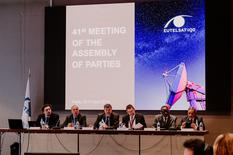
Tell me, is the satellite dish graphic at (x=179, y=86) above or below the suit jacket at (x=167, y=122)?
above

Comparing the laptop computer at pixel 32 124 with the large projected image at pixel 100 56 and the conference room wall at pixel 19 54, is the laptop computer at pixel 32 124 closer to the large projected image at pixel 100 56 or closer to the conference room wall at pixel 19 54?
the large projected image at pixel 100 56

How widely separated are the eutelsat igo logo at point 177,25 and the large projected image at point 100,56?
30.2 inches

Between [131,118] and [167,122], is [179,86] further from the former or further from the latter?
[131,118]

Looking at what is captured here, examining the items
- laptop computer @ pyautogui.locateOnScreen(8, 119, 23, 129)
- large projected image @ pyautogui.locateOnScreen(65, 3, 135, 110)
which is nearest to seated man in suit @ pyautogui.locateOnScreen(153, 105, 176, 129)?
large projected image @ pyautogui.locateOnScreen(65, 3, 135, 110)

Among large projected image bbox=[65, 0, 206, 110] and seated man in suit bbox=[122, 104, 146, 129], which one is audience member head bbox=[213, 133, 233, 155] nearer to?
seated man in suit bbox=[122, 104, 146, 129]

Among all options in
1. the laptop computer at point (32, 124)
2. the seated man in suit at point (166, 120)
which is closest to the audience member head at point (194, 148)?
the seated man in suit at point (166, 120)

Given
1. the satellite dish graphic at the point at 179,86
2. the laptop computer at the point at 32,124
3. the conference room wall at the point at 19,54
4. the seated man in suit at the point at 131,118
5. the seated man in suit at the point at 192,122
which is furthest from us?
the conference room wall at the point at 19,54

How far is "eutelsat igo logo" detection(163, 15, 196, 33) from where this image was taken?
8.91 meters

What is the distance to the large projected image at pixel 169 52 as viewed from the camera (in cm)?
880

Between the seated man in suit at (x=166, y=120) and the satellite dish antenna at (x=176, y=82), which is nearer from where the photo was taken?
the seated man in suit at (x=166, y=120)

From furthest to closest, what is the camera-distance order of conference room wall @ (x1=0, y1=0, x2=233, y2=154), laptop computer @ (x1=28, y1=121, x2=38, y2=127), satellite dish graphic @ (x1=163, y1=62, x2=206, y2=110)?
conference room wall @ (x1=0, y1=0, x2=233, y2=154), satellite dish graphic @ (x1=163, y1=62, x2=206, y2=110), laptop computer @ (x1=28, y1=121, x2=38, y2=127)

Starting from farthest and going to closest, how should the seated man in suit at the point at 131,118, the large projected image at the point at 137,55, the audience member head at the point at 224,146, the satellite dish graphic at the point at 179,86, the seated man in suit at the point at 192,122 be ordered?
the large projected image at the point at 137,55
the satellite dish graphic at the point at 179,86
the seated man in suit at the point at 131,118
the seated man in suit at the point at 192,122
the audience member head at the point at 224,146

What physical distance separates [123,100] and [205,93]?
1722 millimetres

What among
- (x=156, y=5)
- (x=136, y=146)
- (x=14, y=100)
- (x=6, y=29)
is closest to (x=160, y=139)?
(x=136, y=146)
